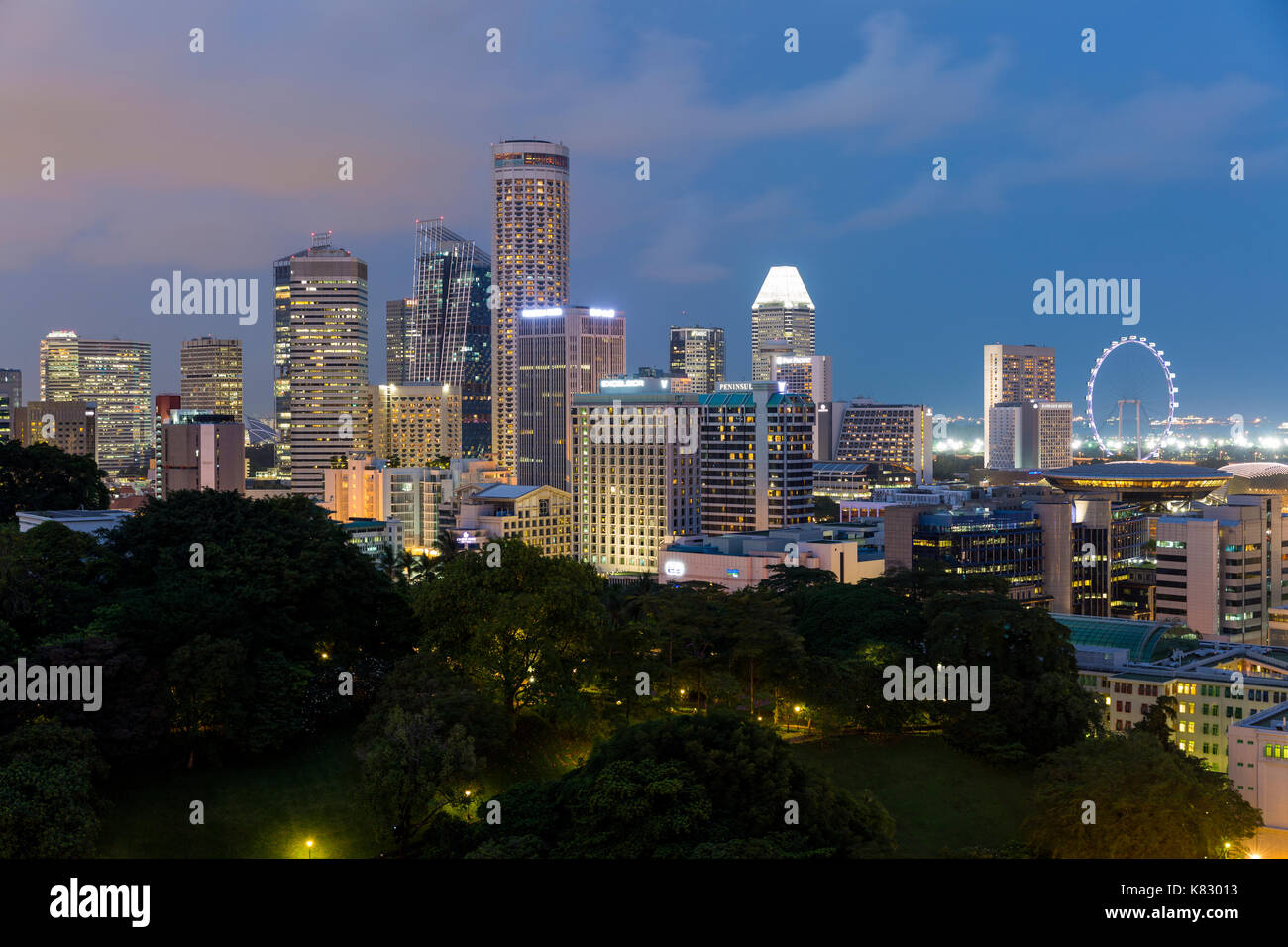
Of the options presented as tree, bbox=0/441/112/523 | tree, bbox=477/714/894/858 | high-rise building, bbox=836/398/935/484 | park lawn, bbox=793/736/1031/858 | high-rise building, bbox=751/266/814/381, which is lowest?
park lawn, bbox=793/736/1031/858

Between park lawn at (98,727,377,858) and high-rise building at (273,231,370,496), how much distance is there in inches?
4535

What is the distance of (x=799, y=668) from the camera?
1168 inches

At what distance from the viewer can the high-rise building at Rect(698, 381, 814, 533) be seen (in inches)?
3406

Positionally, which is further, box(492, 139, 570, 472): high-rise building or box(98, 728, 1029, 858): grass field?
box(492, 139, 570, 472): high-rise building

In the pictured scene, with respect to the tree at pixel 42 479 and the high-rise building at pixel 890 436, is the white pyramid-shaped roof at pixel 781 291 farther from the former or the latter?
the tree at pixel 42 479

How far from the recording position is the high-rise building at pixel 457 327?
510 ft

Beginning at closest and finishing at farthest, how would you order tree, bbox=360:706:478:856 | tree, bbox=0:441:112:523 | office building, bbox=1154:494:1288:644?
tree, bbox=360:706:478:856 < tree, bbox=0:441:112:523 < office building, bbox=1154:494:1288:644

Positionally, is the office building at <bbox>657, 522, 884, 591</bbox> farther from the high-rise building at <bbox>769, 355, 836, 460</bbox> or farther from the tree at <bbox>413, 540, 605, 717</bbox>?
the high-rise building at <bbox>769, 355, 836, 460</bbox>

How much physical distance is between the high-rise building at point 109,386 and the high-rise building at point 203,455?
5237 centimetres

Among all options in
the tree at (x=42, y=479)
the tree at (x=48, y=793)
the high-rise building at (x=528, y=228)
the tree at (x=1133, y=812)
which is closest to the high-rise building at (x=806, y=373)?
the high-rise building at (x=528, y=228)

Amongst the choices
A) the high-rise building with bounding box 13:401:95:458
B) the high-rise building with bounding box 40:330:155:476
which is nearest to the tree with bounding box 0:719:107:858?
the high-rise building with bounding box 13:401:95:458
